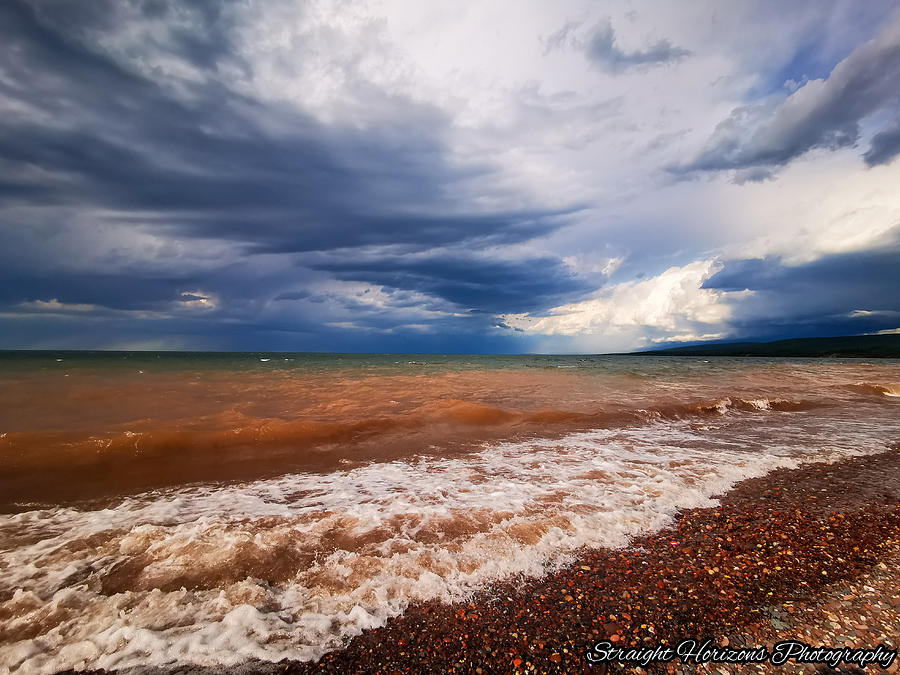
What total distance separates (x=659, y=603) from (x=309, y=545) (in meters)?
4.64

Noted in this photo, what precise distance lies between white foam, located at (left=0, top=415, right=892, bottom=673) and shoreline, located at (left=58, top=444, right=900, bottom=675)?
0.28 m

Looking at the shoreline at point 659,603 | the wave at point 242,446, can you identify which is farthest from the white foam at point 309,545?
the wave at point 242,446

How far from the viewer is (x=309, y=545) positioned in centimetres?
566

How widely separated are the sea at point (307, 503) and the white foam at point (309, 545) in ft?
0.10

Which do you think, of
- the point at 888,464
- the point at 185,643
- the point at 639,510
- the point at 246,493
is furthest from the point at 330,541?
the point at 888,464

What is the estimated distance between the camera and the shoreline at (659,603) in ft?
11.4

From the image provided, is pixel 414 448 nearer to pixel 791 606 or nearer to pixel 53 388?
pixel 791 606

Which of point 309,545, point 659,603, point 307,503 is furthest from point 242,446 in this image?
point 659,603

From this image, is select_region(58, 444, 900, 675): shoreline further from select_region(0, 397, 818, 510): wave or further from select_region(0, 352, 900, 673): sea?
select_region(0, 397, 818, 510): wave

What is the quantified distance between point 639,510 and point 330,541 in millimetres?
5215

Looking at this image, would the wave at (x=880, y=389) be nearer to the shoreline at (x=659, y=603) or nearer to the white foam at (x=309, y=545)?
the white foam at (x=309, y=545)

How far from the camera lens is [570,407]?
56.7 ft

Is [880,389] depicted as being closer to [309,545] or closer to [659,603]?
[659,603]

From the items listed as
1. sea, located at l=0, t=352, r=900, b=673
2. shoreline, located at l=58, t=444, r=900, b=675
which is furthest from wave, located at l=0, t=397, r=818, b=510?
shoreline, located at l=58, t=444, r=900, b=675
